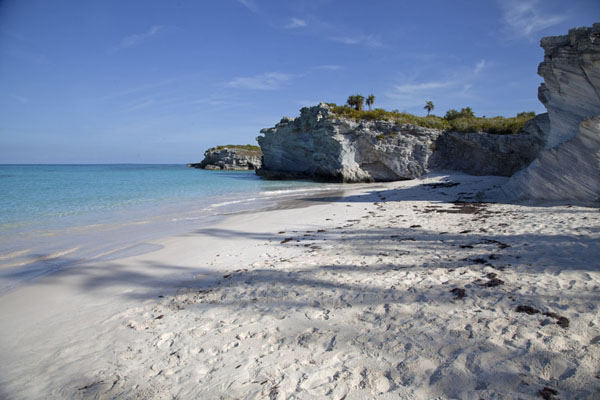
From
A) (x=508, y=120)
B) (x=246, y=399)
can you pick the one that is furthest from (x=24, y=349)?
(x=508, y=120)

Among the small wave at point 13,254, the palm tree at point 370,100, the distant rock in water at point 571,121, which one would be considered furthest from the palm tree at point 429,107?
the small wave at point 13,254

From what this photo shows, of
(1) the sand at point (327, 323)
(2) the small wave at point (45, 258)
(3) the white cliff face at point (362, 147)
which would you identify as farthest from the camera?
(3) the white cliff face at point (362, 147)

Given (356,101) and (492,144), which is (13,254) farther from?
(356,101)

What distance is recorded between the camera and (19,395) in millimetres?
2625

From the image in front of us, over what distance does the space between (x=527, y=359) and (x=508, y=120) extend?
95.7ft

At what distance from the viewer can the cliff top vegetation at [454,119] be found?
24.2m

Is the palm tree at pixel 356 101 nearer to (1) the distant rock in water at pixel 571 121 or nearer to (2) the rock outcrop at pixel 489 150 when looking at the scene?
(2) the rock outcrop at pixel 489 150

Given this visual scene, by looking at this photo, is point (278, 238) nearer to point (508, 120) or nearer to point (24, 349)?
point (24, 349)

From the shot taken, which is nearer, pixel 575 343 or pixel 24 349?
pixel 575 343

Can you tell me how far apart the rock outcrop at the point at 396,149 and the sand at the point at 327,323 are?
20.3 m

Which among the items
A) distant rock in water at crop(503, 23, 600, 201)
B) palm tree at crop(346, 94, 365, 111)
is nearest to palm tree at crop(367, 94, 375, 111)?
palm tree at crop(346, 94, 365, 111)

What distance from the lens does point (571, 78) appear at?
9703mm

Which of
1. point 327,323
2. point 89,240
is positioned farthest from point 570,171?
point 89,240

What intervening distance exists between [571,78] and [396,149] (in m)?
18.1
